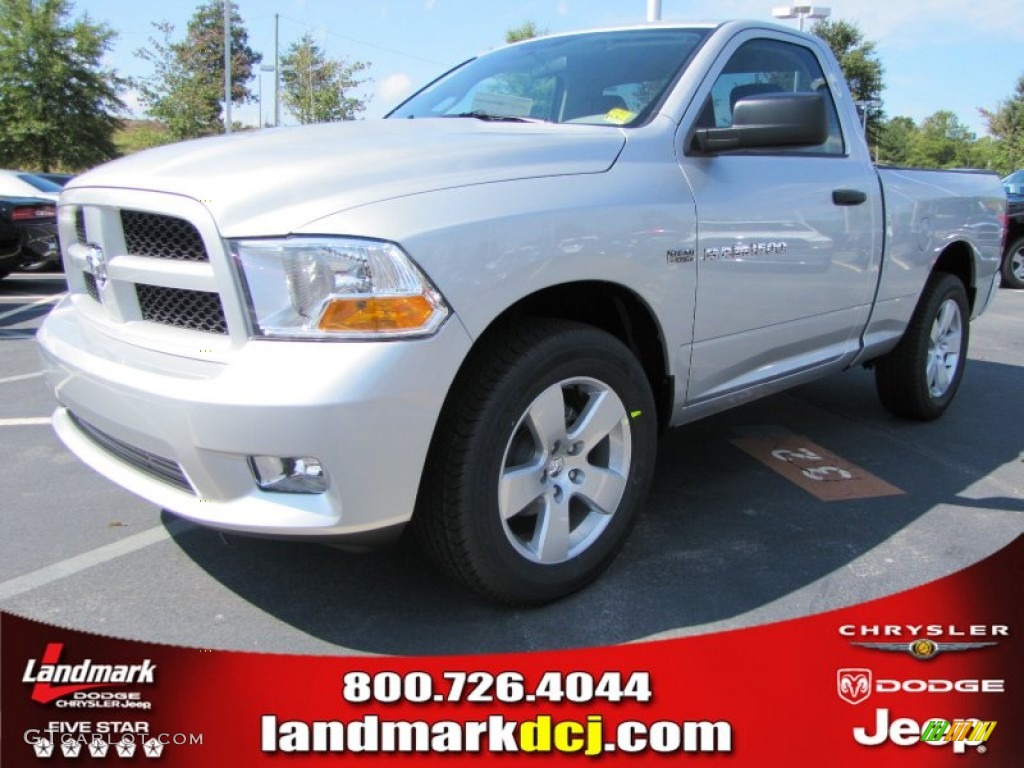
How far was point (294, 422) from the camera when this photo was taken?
198 centimetres

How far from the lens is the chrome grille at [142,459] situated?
2.24 metres

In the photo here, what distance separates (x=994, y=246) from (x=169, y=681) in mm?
4840

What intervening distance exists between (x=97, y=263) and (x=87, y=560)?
3.55 ft

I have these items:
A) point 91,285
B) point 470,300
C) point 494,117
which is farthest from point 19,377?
point 470,300

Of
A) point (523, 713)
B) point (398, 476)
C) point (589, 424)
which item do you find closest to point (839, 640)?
point (523, 713)

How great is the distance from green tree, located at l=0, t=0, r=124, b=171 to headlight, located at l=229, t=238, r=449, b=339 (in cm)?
2892

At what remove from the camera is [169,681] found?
75.6 inches

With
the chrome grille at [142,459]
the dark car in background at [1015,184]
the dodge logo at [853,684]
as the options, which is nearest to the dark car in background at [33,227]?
the chrome grille at [142,459]

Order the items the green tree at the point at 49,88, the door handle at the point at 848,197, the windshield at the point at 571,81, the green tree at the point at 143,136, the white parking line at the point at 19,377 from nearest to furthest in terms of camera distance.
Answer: the windshield at the point at 571,81
the door handle at the point at 848,197
the white parking line at the point at 19,377
the green tree at the point at 49,88
the green tree at the point at 143,136

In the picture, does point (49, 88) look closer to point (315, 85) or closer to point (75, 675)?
point (315, 85)

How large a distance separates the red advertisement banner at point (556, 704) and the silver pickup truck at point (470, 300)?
14.7 inches

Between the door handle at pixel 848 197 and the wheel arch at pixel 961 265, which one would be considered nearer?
the door handle at pixel 848 197

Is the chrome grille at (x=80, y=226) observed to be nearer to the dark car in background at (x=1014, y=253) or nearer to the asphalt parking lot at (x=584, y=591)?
the asphalt parking lot at (x=584, y=591)

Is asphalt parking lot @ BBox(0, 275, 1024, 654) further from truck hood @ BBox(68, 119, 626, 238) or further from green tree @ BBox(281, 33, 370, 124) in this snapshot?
green tree @ BBox(281, 33, 370, 124)
